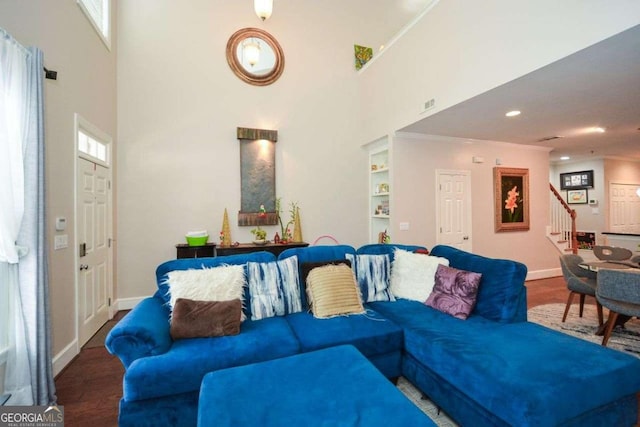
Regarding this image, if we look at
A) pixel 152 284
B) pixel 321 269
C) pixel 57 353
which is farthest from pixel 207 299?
pixel 152 284

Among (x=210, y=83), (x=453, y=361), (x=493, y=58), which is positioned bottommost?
(x=453, y=361)

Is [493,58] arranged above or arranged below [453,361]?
above

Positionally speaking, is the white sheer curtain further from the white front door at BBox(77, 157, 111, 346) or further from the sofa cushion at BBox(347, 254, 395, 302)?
the sofa cushion at BBox(347, 254, 395, 302)

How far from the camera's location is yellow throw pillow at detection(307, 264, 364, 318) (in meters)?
2.36

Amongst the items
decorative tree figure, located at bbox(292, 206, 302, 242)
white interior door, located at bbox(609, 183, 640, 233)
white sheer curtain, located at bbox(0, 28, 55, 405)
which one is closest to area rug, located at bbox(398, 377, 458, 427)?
white sheer curtain, located at bbox(0, 28, 55, 405)

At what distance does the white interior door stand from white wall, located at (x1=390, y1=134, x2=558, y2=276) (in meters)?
3.58

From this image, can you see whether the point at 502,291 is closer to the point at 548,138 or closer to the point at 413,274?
the point at 413,274

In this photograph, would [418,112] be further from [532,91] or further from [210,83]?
[210,83]

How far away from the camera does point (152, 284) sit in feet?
14.1

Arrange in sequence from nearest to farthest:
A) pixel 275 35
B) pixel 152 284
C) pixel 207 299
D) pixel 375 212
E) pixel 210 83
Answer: pixel 207 299
pixel 152 284
pixel 210 83
pixel 275 35
pixel 375 212

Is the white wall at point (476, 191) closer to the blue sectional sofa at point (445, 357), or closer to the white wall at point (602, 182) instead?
the blue sectional sofa at point (445, 357)

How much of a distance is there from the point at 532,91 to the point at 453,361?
303cm

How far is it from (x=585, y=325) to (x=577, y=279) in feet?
1.79

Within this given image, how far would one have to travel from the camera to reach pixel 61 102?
103 inches
